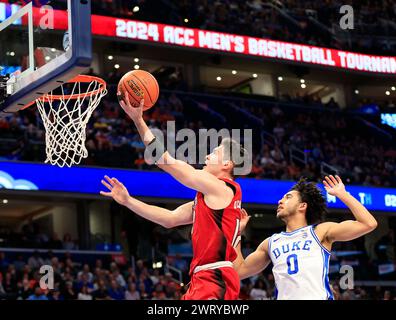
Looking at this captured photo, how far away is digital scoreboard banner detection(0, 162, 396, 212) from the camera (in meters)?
16.5

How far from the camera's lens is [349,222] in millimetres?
6242

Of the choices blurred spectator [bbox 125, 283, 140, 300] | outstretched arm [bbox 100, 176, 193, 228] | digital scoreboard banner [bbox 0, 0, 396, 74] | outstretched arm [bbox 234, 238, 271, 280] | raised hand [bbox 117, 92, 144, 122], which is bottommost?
blurred spectator [bbox 125, 283, 140, 300]

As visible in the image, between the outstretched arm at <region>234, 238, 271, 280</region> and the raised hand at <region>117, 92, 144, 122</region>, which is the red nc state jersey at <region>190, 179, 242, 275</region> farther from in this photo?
the raised hand at <region>117, 92, 144, 122</region>

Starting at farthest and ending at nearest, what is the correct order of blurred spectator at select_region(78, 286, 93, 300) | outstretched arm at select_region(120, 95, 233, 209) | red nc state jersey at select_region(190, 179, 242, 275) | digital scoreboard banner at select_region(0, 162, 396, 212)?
digital scoreboard banner at select_region(0, 162, 396, 212), blurred spectator at select_region(78, 286, 93, 300), red nc state jersey at select_region(190, 179, 242, 275), outstretched arm at select_region(120, 95, 233, 209)

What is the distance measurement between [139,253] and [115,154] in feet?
7.56

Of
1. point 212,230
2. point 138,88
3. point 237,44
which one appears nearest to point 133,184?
point 237,44

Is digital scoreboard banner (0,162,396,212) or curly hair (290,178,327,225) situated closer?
curly hair (290,178,327,225)

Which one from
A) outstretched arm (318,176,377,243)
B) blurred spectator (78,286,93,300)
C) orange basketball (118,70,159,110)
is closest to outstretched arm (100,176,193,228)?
orange basketball (118,70,159,110)

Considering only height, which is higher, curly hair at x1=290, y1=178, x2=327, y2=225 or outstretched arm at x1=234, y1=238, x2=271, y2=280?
curly hair at x1=290, y1=178, x2=327, y2=225

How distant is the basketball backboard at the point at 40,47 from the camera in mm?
6500

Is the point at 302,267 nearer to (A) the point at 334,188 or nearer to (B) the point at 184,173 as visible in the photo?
(A) the point at 334,188

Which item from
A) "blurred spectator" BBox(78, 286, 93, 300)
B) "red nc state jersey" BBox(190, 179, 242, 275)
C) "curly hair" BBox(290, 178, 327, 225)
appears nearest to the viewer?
"red nc state jersey" BBox(190, 179, 242, 275)

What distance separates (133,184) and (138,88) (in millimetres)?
11630

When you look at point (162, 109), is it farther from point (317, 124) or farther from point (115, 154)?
point (317, 124)
